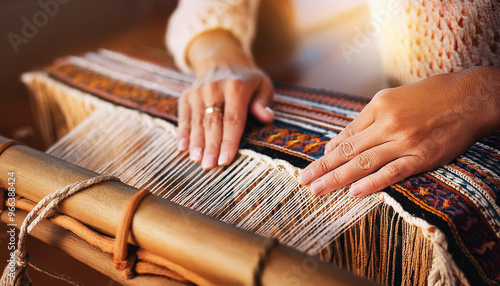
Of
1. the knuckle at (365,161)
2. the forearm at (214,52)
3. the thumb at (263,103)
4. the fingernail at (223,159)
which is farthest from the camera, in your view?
the forearm at (214,52)

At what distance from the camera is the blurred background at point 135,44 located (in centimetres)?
112

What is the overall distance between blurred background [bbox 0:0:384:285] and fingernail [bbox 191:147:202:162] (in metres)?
0.38

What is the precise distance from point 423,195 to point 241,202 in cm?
30

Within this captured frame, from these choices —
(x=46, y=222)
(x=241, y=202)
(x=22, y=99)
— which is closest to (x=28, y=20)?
(x=22, y=99)

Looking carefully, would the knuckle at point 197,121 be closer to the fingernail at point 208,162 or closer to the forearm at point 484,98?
the fingernail at point 208,162

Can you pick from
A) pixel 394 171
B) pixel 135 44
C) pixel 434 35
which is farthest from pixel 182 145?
pixel 135 44

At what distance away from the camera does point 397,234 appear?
59 cm

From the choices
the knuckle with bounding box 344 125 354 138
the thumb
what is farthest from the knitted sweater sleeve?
the knuckle with bounding box 344 125 354 138

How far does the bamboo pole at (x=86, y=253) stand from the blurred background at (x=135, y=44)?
0.33 metres

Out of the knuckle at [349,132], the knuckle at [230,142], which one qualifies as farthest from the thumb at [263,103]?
the knuckle at [349,132]

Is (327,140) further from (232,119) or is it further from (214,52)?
(214,52)

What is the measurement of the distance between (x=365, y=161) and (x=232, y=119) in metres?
0.31

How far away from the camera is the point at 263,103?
0.92m

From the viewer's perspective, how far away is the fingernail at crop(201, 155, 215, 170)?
0.78 metres
